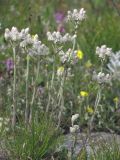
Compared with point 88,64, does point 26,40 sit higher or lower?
lower

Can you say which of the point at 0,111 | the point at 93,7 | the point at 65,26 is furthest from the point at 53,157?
the point at 93,7

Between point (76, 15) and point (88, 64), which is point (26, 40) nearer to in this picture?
point (76, 15)

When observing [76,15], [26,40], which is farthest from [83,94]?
[26,40]

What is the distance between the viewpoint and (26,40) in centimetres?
366

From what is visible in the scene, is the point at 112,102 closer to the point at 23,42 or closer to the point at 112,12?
the point at 23,42

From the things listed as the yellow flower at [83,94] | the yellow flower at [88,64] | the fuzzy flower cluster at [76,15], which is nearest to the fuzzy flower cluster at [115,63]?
the yellow flower at [88,64]

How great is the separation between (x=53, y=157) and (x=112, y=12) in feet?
13.2

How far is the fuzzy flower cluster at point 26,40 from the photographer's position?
141 inches

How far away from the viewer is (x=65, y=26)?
673cm

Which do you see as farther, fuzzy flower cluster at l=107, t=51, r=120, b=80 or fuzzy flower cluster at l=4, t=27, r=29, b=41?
fuzzy flower cluster at l=107, t=51, r=120, b=80

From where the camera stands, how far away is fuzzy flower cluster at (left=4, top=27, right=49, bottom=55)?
3.59 metres

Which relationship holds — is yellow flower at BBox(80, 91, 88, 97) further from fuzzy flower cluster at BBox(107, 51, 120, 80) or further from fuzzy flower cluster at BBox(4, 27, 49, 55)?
fuzzy flower cluster at BBox(4, 27, 49, 55)

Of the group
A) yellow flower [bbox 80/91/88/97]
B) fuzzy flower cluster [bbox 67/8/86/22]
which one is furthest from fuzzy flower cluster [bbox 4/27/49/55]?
yellow flower [bbox 80/91/88/97]

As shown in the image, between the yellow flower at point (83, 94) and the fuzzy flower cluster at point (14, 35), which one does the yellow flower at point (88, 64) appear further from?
the fuzzy flower cluster at point (14, 35)
